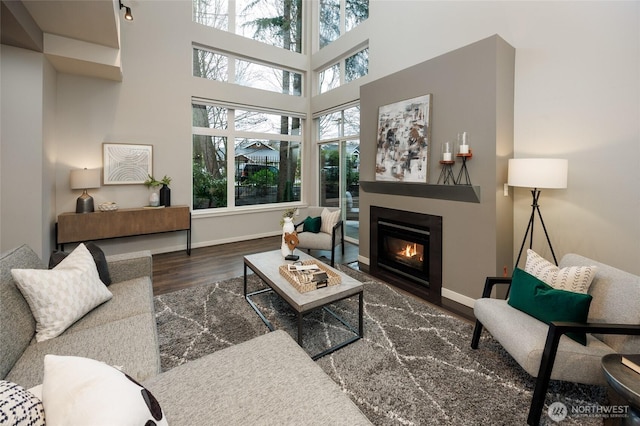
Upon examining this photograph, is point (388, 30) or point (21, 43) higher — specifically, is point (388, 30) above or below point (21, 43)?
above

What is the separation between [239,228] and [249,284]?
2391 millimetres

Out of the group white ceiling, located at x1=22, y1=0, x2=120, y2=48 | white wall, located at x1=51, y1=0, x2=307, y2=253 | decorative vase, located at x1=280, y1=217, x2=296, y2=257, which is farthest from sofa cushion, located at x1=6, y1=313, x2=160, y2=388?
white wall, located at x1=51, y1=0, x2=307, y2=253

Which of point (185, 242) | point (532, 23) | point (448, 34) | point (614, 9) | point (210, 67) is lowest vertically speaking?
point (185, 242)

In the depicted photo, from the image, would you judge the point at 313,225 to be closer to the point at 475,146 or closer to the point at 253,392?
the point at 475,146

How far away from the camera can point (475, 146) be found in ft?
8.83

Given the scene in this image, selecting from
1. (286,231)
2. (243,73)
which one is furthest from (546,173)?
(243,73)

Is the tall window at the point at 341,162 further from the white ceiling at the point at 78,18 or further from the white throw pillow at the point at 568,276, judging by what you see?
the white ceiling at the point at 78,18

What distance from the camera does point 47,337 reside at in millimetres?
1499

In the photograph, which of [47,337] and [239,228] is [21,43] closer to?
[47,337]

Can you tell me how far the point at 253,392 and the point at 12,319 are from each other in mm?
1312

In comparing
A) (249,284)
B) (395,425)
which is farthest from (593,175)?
(249,284)

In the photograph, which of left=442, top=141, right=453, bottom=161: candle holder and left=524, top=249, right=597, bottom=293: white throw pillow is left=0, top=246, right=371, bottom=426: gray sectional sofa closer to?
left=524, top=249, right=597, bottom=293: white throw pillow

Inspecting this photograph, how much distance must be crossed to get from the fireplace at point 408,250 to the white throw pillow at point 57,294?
2.93 metres

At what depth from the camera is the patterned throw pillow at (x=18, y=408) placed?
2.29 ft
